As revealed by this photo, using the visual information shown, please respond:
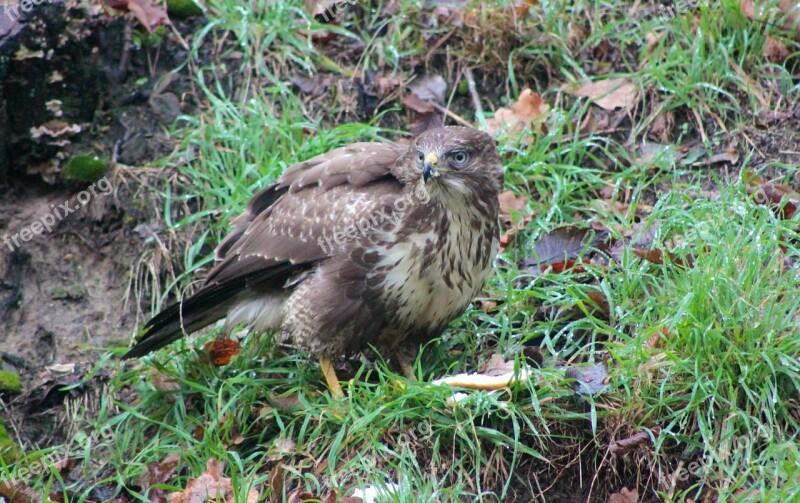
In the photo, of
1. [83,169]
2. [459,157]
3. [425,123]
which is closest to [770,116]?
[425,123]

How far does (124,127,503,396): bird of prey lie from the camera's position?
4539 millimetres

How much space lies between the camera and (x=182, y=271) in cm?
583

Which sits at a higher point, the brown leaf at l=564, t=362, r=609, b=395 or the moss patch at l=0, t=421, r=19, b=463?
the brown leaf at l=564, t=362, r=609, b=395

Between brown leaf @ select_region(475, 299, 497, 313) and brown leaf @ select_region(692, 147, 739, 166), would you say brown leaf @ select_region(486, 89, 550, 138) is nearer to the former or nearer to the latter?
brown leaf @ select_region(692, 147, 739, 166)

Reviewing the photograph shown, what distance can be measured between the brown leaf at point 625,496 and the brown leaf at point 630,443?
0.15 m

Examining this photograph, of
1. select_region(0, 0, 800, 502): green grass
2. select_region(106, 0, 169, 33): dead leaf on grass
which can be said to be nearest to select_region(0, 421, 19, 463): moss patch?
select_region(0, 0, 800, 502): green grass

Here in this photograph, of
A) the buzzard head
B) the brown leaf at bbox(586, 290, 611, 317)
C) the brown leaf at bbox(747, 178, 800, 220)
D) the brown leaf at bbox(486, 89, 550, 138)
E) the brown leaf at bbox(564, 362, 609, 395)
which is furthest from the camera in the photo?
the brown leaf at bbox(486, 89, 550, 138)

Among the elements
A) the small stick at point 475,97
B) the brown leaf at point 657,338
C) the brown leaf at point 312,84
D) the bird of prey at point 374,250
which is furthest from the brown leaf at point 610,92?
the brown leaf at point 657,338

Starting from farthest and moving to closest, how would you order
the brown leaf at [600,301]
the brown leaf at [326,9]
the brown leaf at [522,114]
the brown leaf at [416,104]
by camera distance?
1. the brown leaf at [326,9]
2. the brown leaf at [416,104]
3. the brown leaf at [522,114]
4. the brown leaf at [600,301]

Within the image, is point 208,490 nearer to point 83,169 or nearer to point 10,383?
point 10,383

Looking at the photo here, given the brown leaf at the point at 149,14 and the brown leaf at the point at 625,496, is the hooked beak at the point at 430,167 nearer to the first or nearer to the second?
the brown leaf at the point at 625,496

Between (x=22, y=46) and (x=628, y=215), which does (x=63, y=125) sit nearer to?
(x=22, y=46)

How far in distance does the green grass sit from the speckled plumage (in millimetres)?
269

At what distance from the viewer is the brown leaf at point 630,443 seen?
4211mm
